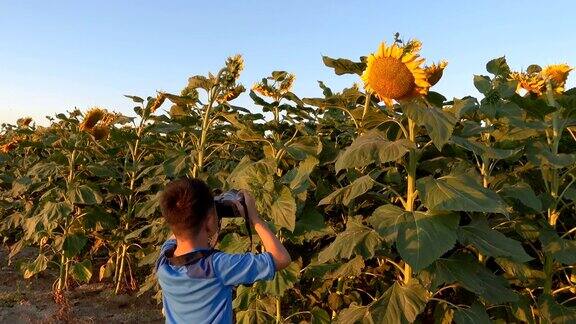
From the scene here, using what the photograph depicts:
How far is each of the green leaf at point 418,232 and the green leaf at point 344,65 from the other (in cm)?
76

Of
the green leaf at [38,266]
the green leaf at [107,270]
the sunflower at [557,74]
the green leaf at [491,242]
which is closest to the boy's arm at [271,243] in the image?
the green leaf at [491,242]

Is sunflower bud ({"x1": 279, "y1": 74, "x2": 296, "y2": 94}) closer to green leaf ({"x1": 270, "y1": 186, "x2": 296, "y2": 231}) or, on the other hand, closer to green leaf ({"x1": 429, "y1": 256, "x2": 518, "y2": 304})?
green leaf ({"x1": 270, "y1": 186, "x2": 296, "y2": 231})

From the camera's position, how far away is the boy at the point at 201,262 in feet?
6.91

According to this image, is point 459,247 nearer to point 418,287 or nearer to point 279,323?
point 418,287

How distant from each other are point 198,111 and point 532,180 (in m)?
2.46

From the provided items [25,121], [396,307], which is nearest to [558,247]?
[396,307]

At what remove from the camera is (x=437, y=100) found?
291 cm

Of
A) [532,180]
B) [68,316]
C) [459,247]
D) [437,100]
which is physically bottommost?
[68,316]

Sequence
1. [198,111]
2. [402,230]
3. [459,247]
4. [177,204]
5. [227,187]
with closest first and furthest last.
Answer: [177,204] → [402,230] → [459,247] → [227,187] → [198,111]

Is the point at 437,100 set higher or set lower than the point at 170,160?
higher

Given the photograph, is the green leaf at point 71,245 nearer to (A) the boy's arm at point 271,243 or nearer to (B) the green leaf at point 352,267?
(B) the green leaf at point 352,267

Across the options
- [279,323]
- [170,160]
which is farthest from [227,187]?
[279,323]

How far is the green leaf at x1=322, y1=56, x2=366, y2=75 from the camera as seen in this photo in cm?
285

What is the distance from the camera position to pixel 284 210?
3.20 m
